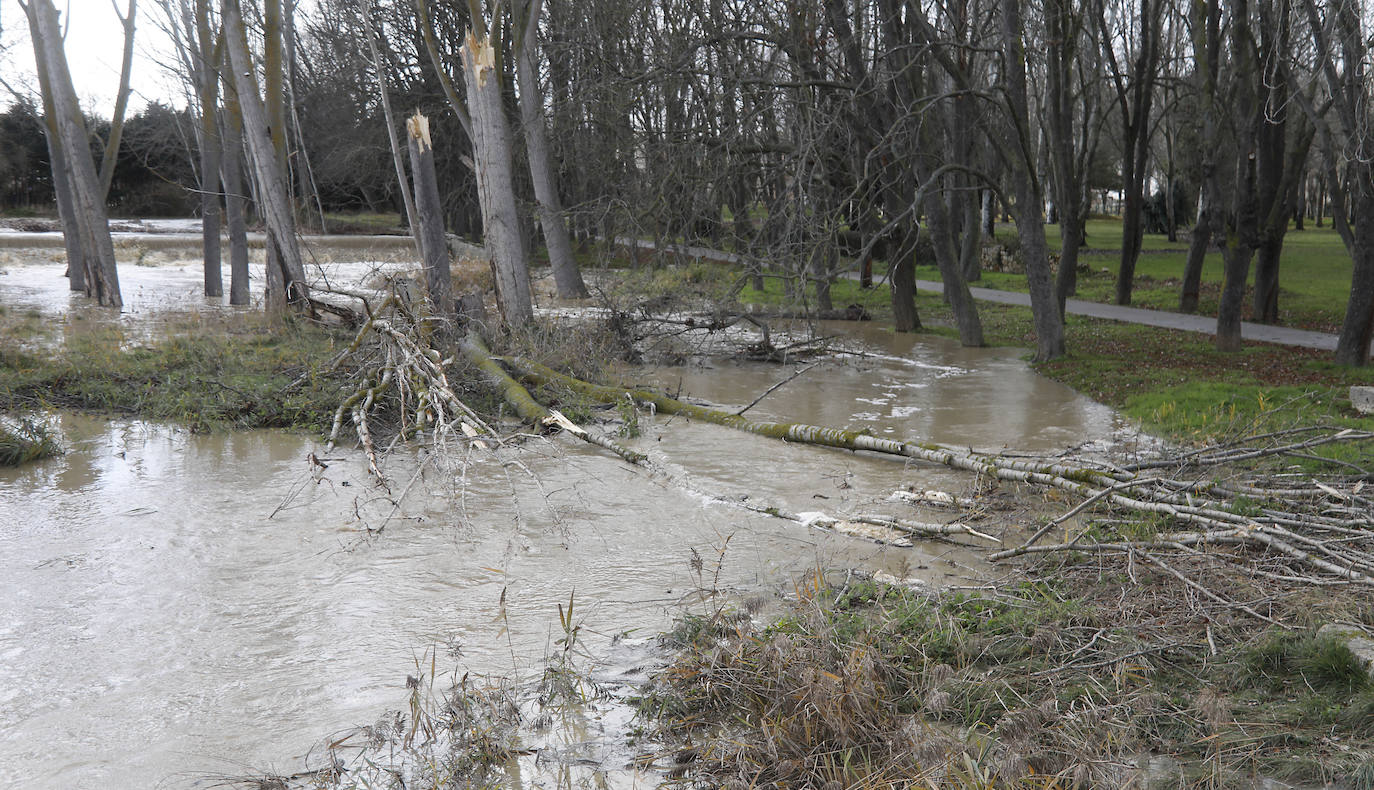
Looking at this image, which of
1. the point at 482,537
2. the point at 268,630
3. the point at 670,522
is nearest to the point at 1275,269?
the point at 670,522

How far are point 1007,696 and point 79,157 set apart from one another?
18.8 meters

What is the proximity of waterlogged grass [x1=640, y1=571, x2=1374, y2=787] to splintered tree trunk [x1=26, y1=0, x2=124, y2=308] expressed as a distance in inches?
663

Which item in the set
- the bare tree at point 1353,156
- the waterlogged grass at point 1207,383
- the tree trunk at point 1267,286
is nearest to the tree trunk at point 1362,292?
the bare tree at point 1353,156

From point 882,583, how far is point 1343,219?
52.7 ft

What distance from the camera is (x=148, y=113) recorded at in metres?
43.1

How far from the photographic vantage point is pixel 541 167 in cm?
2169

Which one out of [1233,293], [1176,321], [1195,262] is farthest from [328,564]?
[1195,262]

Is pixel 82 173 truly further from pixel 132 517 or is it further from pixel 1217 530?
pixel 1217 530

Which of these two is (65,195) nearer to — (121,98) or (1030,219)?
(121,98)

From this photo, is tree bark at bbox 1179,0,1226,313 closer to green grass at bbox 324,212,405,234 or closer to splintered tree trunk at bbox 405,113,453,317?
splintered tree trunk at bbox 405,113,453,317

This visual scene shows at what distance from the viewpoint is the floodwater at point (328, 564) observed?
423cm

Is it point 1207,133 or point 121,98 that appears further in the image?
point 121,98

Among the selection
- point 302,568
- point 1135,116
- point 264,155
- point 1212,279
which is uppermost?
point 1135,116

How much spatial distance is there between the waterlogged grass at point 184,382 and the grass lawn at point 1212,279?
15.7 m
